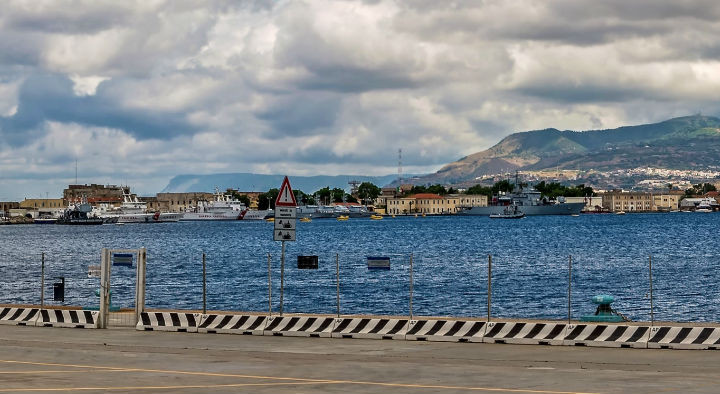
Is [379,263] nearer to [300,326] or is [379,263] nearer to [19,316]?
[300,326]

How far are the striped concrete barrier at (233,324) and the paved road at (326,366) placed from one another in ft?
1.89

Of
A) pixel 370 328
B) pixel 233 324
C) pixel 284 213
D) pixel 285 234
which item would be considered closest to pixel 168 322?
pixel 233 324

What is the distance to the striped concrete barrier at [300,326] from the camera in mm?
28719

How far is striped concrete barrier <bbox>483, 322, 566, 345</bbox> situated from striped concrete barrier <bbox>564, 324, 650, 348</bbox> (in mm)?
289

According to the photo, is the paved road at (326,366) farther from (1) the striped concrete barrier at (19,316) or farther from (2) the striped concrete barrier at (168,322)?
(1) the striped concrete barrier at (19,316)

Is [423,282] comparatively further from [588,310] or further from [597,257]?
[597,257]

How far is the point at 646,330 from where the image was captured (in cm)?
2573

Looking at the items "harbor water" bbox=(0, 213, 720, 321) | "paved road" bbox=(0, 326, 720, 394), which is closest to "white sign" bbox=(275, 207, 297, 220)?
"paved road" bbox=(0, 326, 720, 394)

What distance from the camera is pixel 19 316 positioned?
3281 cm

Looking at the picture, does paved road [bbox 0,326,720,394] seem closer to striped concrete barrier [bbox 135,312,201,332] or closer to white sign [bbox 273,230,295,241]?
Result: striped concrete barrier [bbox 135,312,201,332]

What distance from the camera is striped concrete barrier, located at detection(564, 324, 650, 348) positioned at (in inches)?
997

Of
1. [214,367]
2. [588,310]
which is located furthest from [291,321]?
[588,310]

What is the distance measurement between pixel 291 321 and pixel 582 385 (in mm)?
11990

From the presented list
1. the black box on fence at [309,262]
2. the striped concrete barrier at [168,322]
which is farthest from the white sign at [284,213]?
the striped concrete barrier at [168,322]
